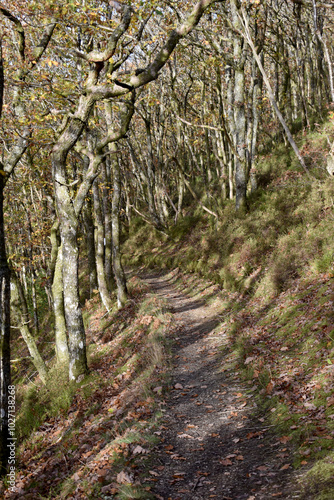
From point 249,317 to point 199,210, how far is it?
1586cm

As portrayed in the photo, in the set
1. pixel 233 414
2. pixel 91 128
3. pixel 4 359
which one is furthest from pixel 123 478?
pixel 91 128

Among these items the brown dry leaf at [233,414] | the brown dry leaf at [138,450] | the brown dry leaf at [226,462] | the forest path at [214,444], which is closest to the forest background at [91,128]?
the brown dry leaf at [138,450]

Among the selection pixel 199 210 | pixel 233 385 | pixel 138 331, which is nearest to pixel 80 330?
pixel 138 331

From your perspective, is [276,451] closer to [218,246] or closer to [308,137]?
[218,246]

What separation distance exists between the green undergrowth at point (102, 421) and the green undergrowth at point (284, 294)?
1862mm

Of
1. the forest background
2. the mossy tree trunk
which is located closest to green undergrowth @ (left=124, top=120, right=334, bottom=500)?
the forest background

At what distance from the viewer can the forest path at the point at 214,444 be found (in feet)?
13.3

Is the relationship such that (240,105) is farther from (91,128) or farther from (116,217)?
(116,217)

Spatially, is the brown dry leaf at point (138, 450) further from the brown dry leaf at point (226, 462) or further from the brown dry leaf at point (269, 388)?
the brown dry leaf at point (269, 388)

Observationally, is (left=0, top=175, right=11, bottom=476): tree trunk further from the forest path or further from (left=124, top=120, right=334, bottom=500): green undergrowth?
(left=124, top=120, right=334, bottom=500): green undergrowth

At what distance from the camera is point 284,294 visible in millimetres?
9195

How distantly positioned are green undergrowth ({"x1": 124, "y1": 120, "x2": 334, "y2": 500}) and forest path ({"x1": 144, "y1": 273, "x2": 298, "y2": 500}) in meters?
0.26

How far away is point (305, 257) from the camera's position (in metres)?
9.27

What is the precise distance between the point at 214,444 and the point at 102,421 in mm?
2620
